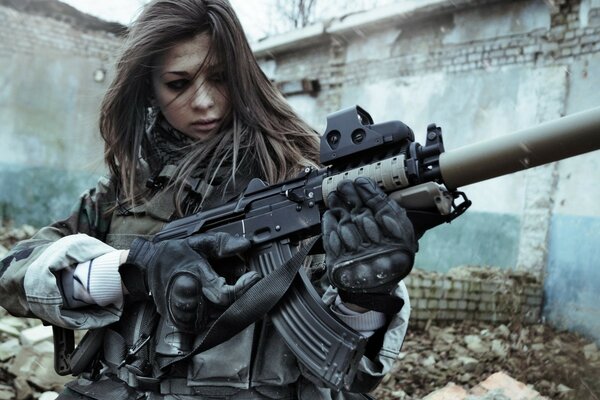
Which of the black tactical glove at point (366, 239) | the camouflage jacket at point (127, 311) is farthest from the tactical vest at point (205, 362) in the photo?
the black tactical glove at point (366, 239)

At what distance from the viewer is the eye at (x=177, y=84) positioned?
187 centimetres

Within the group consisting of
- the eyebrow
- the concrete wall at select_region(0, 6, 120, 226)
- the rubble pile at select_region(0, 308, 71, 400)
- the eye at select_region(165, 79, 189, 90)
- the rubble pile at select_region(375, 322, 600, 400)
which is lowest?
the rubble pile at select_region(375, 322, 600, 400)

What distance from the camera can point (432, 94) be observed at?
571 cm

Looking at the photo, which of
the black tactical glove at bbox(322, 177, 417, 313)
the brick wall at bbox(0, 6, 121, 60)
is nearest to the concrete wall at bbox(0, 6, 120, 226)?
the brick wall at bbox(0, 6, 121, 60)

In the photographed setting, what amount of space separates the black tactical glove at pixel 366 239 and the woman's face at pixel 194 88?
0.69m

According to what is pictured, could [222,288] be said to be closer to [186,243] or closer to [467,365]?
[186,243]

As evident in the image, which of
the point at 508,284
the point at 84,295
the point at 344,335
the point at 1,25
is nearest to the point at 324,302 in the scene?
the point at 344,335

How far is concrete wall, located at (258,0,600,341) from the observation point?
176 inches

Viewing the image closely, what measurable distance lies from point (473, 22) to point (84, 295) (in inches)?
189

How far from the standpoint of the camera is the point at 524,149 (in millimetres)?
1163

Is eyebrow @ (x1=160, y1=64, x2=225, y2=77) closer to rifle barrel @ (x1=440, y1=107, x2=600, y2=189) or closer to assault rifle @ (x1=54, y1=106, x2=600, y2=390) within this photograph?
assault rifle @ (x1=54, y1=106, x2=600, y2=390)

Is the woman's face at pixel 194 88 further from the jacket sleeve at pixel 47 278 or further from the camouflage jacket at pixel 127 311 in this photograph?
the jacket sleeve at pixel 47 278

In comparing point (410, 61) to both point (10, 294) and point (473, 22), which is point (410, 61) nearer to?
point (473, 22)

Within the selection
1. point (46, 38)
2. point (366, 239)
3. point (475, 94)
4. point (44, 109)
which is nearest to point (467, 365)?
point (475, 94)
